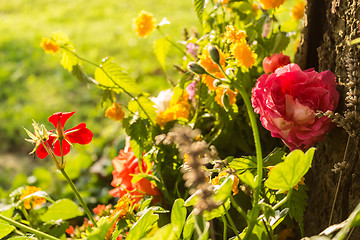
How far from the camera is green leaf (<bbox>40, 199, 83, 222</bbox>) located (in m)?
1.48

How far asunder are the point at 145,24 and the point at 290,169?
894mm

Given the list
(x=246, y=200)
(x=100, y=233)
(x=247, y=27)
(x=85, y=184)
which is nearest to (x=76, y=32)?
(x=85, y=184)

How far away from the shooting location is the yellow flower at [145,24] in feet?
4.99

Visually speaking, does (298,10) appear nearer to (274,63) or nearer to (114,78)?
(274,63)

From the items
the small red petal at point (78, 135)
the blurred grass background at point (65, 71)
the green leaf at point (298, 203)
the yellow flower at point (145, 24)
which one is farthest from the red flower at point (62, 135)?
the blurred grass background at point (65, 71)

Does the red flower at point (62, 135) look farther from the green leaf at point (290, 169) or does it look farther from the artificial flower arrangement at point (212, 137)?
the green leaf at point (290, 169)

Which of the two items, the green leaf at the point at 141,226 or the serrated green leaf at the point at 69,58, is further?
the serrated green leaf at the point at 69,58

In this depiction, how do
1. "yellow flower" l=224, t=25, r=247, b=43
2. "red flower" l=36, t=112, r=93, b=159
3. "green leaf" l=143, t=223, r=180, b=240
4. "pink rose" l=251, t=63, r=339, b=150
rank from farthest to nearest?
1. "yellow flower" l=224, t=25, r=247, b=43
2. "pink rose" l=251, t=63, r=339, b=150
3. "red flower" l=36, t=112, r=93, b=159
4. "green leaf" l=143, t=223, r=180, b=240

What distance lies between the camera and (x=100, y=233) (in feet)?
2.39

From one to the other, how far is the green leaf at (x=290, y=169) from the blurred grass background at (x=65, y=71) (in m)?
1.01

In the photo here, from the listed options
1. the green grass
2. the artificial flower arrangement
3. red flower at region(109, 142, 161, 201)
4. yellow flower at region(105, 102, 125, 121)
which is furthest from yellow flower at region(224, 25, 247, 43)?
the green grass

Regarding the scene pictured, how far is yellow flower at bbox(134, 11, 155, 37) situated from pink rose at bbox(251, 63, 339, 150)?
57 centimetres

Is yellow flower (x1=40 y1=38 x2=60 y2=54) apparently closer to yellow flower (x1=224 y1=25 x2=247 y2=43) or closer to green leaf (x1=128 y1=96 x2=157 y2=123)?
green leaf (x1=128 y1=96 x2=157 y2=123)

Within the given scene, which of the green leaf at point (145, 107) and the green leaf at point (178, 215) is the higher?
the green leaf at point (145, 107)
